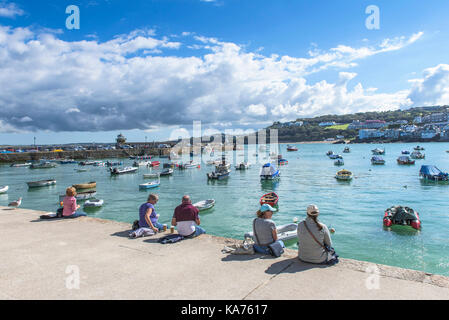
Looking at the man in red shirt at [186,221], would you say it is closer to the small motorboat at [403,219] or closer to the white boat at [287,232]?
the white boat at [287,232]

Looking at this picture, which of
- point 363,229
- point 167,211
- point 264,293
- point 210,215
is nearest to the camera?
point 264,293

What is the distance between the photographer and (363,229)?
1920 cm

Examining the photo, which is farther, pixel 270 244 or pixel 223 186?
pixel 223 186

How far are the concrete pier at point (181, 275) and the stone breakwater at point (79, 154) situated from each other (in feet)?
375

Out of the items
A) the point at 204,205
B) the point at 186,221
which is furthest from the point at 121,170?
the point at 186,221

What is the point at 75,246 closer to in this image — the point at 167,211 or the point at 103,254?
the point at 103,254

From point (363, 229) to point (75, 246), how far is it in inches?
668

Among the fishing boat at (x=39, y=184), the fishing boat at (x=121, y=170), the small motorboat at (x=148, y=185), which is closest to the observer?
the small motorboat at (x=148, y=185)

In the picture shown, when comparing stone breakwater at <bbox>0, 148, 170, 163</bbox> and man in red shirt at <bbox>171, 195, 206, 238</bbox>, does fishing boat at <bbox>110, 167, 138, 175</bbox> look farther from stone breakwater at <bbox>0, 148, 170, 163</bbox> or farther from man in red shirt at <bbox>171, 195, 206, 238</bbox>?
stone breakwater at <bbox>0, 148, 170, 163</bbox>

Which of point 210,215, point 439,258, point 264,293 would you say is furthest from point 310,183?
point 264,293

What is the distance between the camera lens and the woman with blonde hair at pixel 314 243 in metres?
6.75

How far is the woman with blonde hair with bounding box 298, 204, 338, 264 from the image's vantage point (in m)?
6.75

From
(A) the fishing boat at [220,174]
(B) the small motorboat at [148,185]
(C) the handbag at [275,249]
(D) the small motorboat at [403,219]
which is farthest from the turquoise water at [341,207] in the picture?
(C) the handbag at [275,249]

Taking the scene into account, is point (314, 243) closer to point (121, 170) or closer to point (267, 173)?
point (267, 173)
